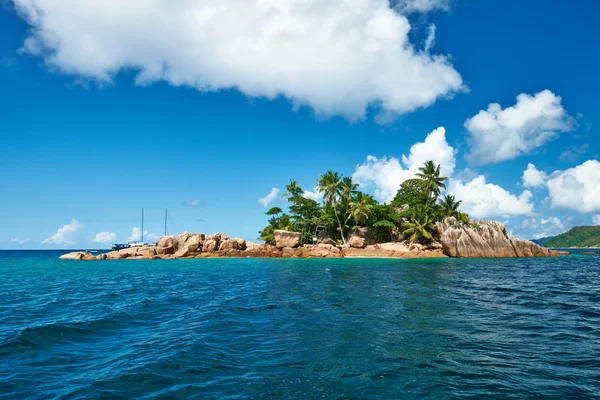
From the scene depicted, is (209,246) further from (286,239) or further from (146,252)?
(286,239)

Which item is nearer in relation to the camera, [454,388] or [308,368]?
[454,388]

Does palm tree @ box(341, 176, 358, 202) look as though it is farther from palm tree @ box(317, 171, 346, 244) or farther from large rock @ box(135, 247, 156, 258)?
large rock @ box(135, 247, 156, 258)

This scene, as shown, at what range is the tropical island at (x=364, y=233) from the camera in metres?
59.5

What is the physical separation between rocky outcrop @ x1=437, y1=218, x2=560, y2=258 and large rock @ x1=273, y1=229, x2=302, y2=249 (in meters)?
26.2

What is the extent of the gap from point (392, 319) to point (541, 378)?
5642 millimetres

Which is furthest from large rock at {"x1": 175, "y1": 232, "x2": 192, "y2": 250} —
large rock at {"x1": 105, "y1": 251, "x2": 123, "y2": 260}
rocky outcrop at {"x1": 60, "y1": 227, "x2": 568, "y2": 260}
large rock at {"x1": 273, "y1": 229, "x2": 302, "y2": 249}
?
large rock at {"x1": 273, "y1": 229, "x2": 302, "y2": 249}

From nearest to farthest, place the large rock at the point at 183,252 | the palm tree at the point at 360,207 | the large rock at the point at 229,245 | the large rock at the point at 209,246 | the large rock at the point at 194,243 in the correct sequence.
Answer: the palm tree at the point at 360,207, the large rock at the point at 183,252, the large rock at the point at 194,243, the large rock at the point at 209,246, the large rock at the point at 229,245

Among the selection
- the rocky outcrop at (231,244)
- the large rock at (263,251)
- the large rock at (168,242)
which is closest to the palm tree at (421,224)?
the large rock at (263,251)

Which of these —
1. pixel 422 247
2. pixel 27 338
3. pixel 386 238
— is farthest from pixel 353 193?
pixel 27 338

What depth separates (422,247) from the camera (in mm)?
61875

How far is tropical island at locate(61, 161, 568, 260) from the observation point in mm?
59500

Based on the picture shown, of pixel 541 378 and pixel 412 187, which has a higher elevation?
pixel 412 187

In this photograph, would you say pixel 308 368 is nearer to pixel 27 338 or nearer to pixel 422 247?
pixel 27 338

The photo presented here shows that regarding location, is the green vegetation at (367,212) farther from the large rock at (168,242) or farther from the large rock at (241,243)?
the large rock at (168,242)
